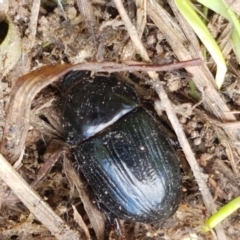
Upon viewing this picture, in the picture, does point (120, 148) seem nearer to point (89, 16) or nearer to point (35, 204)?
point (35, 204)

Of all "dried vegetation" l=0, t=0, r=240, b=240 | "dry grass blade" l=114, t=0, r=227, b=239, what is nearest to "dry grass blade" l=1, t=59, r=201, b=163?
"dried vegetation" l=0, t=0, r=240, b=240

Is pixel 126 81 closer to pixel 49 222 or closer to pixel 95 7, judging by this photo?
pixel 95 7

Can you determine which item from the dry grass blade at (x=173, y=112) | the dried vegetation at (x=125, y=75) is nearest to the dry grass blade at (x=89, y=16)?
the dried vegetation at (x=125, y=75)

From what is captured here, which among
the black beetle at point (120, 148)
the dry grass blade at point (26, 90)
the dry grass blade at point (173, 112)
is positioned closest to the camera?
the dry grass blade at point (26, 90)

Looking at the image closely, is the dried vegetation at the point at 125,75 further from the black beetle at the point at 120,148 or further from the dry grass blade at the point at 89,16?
the black beetle at the point at 120,148

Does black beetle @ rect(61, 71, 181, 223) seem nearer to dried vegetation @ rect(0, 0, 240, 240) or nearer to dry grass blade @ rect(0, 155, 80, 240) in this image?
dried vegetation @ rect(0, 0, 240, 240)
